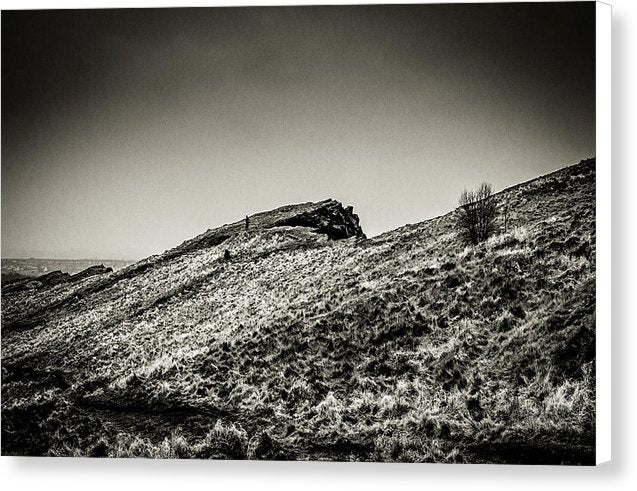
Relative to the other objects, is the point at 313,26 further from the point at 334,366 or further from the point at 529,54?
the point at 334,366

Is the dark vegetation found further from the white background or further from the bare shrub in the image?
the white background

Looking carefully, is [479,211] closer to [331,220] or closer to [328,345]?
[331,220]

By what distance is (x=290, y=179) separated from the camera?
732 centimetres

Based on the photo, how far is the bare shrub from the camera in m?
7.10

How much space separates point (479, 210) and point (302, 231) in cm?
161

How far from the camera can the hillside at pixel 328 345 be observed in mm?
6859

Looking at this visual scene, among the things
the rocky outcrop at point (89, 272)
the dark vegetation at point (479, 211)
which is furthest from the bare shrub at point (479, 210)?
the rocky outcrop at point (89, 272)

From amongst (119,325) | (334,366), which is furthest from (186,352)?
(334,366)

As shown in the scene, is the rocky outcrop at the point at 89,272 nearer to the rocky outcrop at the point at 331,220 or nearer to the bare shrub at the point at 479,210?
the rocky outcrop at the point at 331,220

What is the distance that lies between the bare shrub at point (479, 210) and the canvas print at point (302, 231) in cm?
2

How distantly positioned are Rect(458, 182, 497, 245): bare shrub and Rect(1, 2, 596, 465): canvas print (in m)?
0.02
